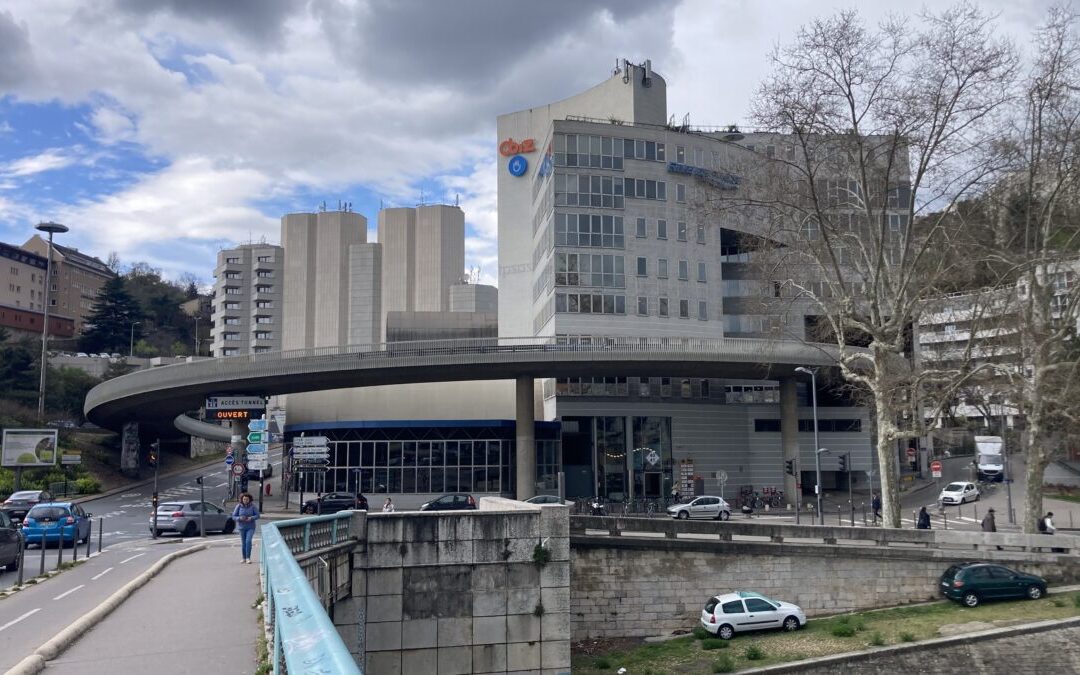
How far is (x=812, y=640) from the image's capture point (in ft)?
73.3

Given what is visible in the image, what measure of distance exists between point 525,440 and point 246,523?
3159cm

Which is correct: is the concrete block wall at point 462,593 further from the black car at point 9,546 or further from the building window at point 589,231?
the building window at point 589,231

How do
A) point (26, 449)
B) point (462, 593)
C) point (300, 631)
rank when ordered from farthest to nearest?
point (26, 449), point (462, 593), point (300, 631)

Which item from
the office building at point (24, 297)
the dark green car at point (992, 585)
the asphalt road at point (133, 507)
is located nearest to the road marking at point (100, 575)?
the asphalt road at point (133, 507)

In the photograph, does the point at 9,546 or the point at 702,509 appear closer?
the point at 9,546

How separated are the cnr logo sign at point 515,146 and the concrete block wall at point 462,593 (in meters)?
51.3

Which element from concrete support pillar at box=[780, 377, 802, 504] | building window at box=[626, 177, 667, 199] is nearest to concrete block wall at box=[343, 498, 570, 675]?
concrete support pillar at box=[780, 377, 802, 504]

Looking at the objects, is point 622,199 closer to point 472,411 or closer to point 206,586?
point 472,411

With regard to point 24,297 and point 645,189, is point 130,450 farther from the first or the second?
point 24,297

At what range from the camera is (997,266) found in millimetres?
31453

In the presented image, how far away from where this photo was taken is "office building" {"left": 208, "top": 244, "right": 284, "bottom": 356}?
11556cm

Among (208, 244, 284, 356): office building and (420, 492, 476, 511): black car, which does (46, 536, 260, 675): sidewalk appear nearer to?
(420, 492, 476, 511): black car

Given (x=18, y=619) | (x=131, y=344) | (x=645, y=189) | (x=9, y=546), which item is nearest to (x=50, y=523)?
(x=9, y=546)

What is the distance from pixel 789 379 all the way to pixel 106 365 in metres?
72.2
